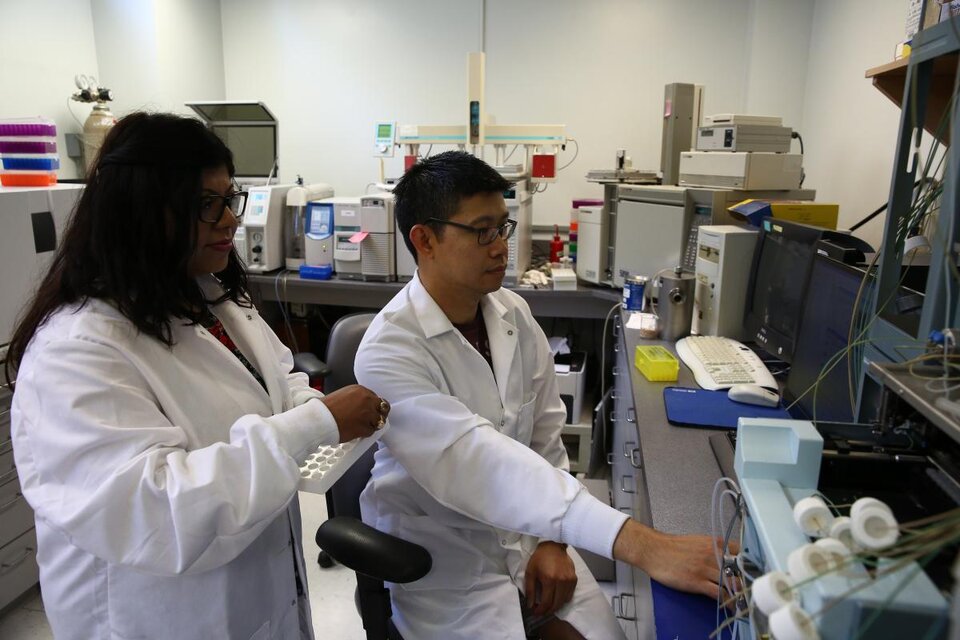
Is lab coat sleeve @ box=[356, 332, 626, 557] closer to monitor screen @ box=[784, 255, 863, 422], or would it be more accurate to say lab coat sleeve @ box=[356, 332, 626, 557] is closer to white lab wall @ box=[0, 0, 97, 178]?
monitor screen @ box=[784, 255, 863, 422]

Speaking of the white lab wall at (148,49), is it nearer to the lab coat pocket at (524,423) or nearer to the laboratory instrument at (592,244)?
the laboratory instrument at (592,244)

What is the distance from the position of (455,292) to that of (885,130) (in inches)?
85.1

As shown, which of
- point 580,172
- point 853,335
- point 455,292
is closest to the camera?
point 853,335

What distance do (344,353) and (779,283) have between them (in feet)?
4.09

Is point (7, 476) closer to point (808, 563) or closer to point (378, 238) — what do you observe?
point (378, 238)

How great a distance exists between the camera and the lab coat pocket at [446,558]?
132 centimetres

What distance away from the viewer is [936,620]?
45cm

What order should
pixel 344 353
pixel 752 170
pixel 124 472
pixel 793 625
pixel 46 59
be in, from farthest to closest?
pixel 46 59
pixel 752 170
pixel 344 353
pixel 124 472
pixel 793 625

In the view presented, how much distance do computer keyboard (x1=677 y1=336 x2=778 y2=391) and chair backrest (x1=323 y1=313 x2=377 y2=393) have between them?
946 mm

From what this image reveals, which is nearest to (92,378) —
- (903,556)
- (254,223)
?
(903,556)

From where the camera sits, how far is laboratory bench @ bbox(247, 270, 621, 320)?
121 inches

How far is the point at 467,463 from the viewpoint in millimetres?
1249

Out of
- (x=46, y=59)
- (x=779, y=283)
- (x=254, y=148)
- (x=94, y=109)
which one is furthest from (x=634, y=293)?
(x=46, y=59)

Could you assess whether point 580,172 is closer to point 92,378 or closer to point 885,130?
point 885,130
